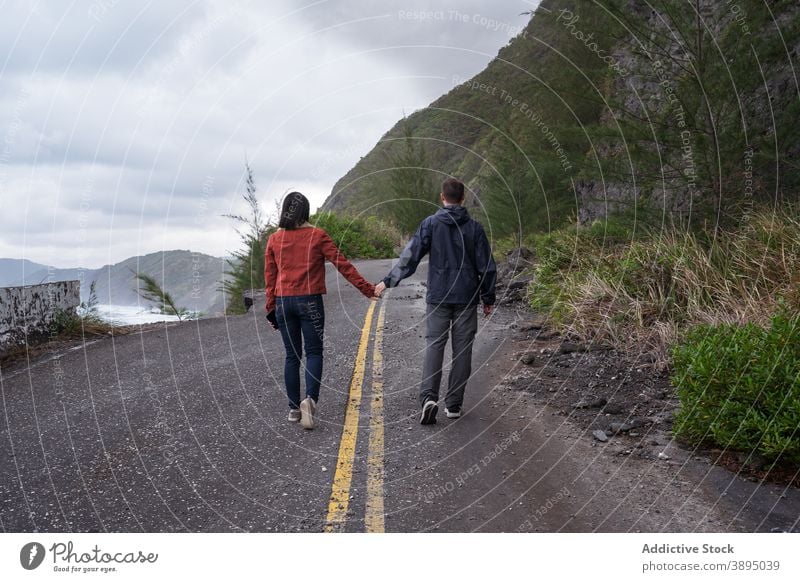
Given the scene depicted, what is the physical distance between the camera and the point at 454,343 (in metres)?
6.06

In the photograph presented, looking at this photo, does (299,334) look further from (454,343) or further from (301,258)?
(454,343)

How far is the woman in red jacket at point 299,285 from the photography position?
5.62m

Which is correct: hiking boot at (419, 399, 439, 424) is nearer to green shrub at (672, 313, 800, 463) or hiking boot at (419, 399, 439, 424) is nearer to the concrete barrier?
green shrub at (672, 313, 800, 463)

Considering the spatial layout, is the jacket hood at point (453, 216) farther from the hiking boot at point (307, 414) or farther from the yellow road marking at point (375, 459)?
the hiking boot at point (307, 414)

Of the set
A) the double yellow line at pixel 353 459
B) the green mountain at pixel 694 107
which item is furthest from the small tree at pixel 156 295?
the green mountain at pixel 694 107

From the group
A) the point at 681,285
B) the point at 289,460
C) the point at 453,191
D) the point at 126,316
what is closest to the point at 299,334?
the point at 289,460

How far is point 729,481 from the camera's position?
4336 millimetres

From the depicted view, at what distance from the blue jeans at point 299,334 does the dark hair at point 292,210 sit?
65cm

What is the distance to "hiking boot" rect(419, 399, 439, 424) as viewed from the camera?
223 inches

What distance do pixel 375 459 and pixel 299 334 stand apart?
62.8 inches

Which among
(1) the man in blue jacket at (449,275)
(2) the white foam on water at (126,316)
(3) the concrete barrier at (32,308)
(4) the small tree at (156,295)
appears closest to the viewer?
(1) the man in blue jacket at (449,275)
